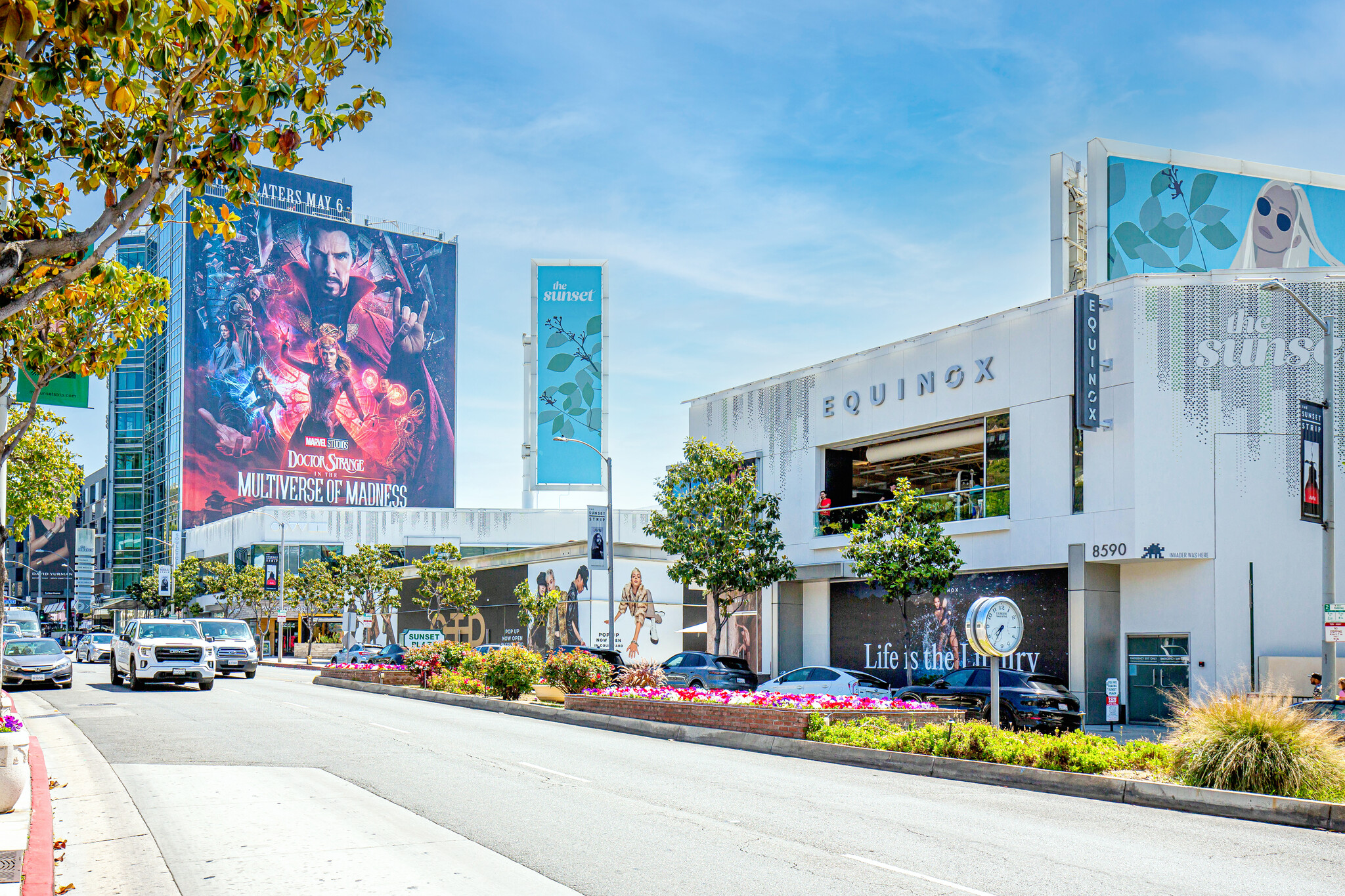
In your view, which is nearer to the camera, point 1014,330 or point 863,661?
point 1014,330

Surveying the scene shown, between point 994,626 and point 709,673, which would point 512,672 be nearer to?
point 709,673

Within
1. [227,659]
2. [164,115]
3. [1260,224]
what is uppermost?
[1260,224]

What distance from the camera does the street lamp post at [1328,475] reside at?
22250 millimetres

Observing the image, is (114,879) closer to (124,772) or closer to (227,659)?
(124,772)

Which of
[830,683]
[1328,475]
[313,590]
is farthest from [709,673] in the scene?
[313,590]

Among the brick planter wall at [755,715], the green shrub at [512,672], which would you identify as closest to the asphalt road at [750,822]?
the brick planter wall at [755,715]

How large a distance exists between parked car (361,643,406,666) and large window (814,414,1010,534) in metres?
14.7

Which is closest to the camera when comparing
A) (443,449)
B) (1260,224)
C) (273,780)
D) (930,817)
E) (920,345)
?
(930,817)

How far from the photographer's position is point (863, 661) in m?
34.7

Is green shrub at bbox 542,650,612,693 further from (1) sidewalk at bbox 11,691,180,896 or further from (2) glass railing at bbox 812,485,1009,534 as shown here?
(1) sidewalk at bbox 11,691,180,896

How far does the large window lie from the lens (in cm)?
3080

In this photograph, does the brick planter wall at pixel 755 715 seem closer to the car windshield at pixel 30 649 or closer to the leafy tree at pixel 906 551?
the leafy tree at pixel 906 551

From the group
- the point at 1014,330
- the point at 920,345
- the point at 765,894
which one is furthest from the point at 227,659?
the point at 765,894

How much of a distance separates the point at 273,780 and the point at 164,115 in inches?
318
